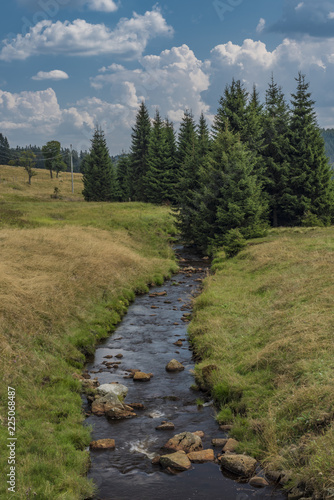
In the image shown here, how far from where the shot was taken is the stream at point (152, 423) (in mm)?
8312

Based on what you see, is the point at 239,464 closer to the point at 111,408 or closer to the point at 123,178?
the point at 111,408

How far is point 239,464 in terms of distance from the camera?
868 centimetres

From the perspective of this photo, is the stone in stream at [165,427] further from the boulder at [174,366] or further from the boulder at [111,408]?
the boulder at [174,366]

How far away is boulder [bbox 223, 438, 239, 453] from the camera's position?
941cm

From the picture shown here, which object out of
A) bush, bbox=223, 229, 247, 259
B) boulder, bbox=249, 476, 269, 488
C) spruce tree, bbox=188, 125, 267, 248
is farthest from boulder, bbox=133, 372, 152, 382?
spruce tree, bbox=188, 125, 267, 248

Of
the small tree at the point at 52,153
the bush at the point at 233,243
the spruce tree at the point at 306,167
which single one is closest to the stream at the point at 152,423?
the bush at the point at 233,243

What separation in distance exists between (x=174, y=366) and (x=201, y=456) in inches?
204

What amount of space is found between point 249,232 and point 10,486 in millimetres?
30155

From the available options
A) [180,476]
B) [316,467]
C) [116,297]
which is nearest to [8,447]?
[180,476]

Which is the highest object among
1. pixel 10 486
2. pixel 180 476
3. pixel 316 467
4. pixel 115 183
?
pixel 115 183

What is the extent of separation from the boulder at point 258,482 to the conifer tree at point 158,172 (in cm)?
5921

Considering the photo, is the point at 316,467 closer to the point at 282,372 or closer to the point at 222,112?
the point at 282,372

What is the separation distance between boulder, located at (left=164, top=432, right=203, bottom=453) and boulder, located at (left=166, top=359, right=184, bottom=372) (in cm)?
443

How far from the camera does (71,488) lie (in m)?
8.04
